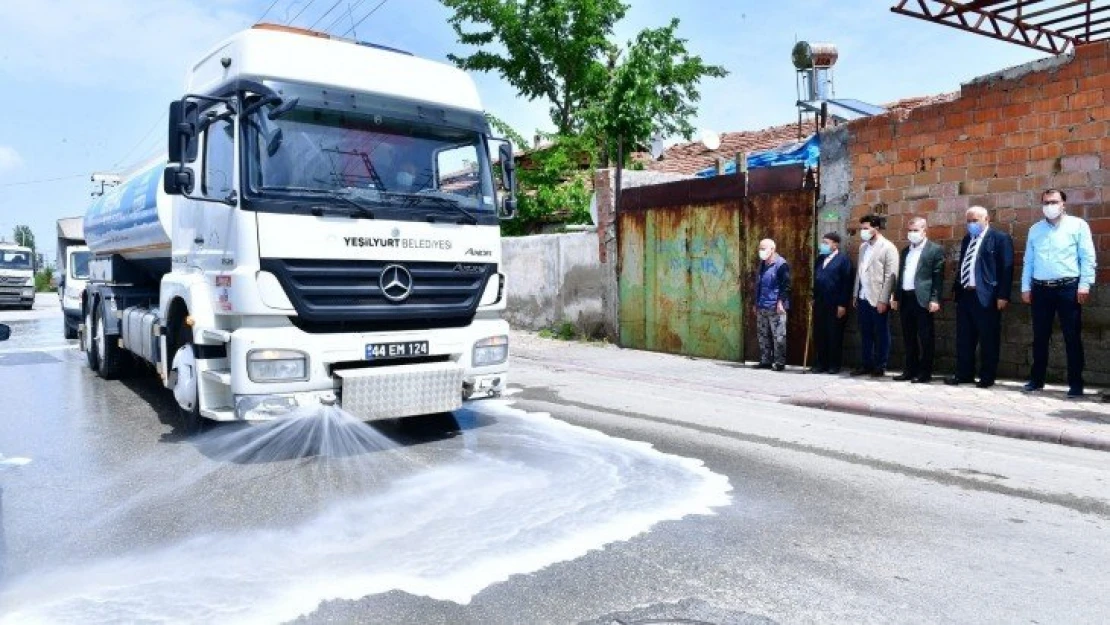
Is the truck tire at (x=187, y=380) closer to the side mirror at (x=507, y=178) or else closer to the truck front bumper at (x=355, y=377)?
the truck front bumper at (x=355, y=377)

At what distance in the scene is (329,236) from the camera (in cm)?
556

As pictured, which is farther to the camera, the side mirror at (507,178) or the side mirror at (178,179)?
the side mirror at (507,178)

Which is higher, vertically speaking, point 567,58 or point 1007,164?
point 567,58

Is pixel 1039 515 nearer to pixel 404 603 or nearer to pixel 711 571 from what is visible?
pixel 711 571

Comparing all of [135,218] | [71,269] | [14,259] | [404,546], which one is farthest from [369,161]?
[14,259]

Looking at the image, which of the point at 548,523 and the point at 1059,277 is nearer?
the point at 548,523

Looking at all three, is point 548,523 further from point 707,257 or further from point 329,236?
point 707,257

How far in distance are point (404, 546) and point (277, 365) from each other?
201cm

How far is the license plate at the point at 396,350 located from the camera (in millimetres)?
5789

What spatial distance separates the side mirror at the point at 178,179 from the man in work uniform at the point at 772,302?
7249 mm

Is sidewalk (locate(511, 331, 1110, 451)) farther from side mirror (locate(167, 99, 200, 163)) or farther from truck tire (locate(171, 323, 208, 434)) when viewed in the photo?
side mirror (locate(167, 99, 200, 163))

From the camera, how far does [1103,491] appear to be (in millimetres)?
5051

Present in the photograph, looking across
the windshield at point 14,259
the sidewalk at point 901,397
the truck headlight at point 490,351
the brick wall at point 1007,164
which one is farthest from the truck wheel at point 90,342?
the windshield at point 14,259

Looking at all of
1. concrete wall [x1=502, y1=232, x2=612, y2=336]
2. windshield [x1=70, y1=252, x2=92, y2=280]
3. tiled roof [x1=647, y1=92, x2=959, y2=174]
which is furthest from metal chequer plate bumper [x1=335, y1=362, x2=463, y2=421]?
tiled roof [x1=647, y1=92, x2=959, y2=174]
